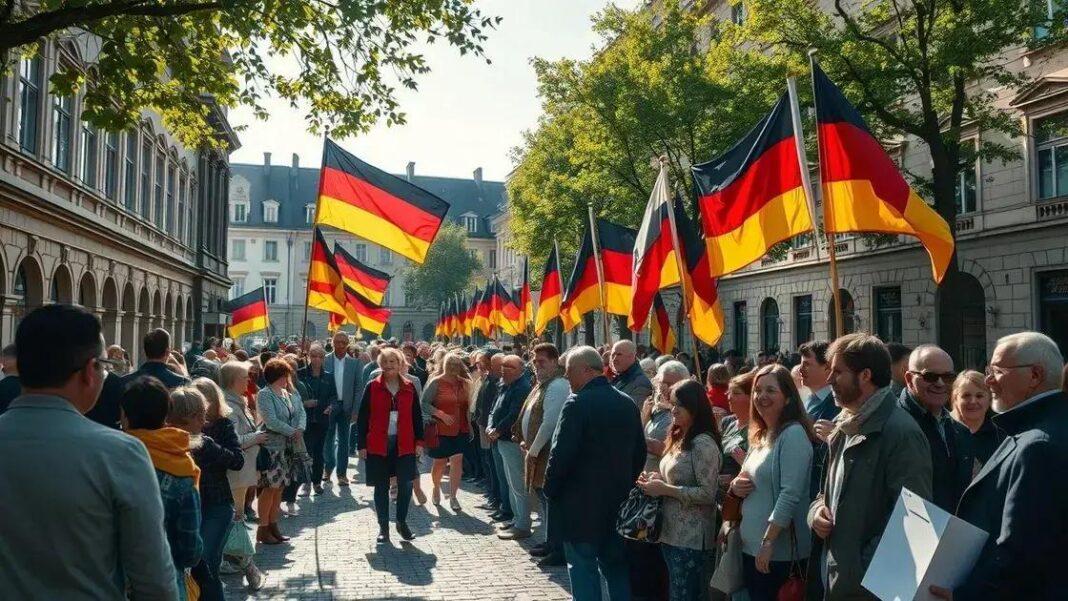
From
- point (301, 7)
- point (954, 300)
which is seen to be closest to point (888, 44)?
point (954, 300)

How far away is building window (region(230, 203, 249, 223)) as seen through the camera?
8212cm

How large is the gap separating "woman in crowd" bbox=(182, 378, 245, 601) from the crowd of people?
0.05 feet

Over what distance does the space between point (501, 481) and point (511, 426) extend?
1000 millimetres

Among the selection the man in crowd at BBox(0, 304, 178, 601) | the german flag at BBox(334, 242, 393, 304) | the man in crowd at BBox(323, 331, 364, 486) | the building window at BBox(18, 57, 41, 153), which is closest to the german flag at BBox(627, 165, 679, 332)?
the man in crowd at BBox(323, 331, 364, 486)

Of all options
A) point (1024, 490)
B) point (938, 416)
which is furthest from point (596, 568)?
point (1024, 490)

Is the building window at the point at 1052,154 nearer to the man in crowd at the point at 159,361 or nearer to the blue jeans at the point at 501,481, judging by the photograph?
the blue jeans at the point at 501,481

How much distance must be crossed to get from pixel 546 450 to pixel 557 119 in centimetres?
2267

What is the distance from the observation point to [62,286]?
18.9m

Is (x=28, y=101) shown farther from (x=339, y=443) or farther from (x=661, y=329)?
(x=661, y=329)

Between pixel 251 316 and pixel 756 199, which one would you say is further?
pixel 251 316

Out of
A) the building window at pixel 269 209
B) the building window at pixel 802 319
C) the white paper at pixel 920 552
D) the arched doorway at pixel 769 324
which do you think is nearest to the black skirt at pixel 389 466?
the white paper at pixel 920 552

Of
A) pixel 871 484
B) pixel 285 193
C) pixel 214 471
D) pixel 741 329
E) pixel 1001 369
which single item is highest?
pixel 285 193

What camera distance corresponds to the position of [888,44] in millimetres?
17750

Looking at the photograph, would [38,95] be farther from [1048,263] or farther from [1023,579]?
[1048,263]
